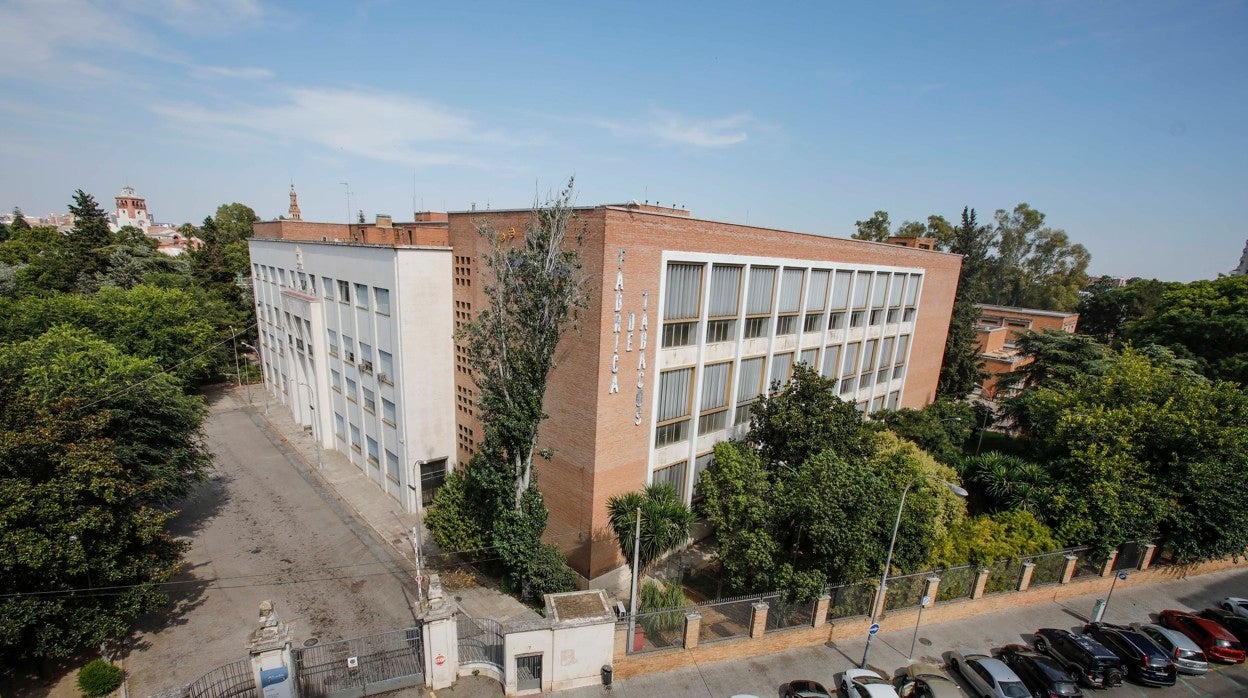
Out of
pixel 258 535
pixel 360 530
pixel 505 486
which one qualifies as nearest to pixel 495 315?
pixel 505 486

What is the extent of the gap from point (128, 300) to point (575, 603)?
40597 mm

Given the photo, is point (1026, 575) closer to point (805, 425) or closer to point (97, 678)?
point (805, 425)

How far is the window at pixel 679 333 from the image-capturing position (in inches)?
846

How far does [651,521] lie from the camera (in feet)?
62.1

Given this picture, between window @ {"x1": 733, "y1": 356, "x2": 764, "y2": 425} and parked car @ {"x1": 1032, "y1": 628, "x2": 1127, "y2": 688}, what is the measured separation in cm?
1347

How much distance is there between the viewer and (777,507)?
59.8 feet

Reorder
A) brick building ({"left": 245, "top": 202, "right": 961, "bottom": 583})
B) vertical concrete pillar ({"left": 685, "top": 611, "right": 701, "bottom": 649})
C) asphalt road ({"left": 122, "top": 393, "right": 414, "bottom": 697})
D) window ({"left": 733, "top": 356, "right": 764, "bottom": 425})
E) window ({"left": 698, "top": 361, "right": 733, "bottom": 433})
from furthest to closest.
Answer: window ({"left": 733, "top": 356, "right": 764, "bottom": 425}), window ({"left": 698, "top": 361, "right": 733, "bottom": 433}), brick building ({"left": 245, "top": 202, "right": 961, "bottom": 583}), asphalt road ({"left": 122, "top": 393, "right": 414, "bottom": 697}), vertical concrete pillar ({"left": 685, "top": 611, "right": 701, "bottom": 649})

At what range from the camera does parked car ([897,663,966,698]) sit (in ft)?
50.3

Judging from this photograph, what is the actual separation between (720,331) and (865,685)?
534 inches

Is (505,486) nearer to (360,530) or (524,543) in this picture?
(524,543)

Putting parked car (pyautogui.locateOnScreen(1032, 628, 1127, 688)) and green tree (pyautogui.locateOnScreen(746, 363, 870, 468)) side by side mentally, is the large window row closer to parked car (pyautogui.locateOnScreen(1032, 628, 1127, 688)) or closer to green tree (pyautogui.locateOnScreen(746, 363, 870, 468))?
green tree (pyautogui.locateOnScreen(746, 363, 870, 468))

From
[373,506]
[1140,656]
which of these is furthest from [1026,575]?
[373,506]

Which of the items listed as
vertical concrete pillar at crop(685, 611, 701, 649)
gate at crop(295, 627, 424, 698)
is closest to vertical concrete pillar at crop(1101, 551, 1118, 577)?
vertical concrete pillar at crop(685, 611, 701, 649)

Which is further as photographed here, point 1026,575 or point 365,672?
point 1026,575
